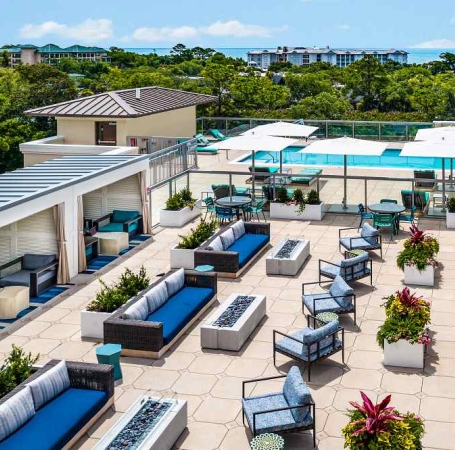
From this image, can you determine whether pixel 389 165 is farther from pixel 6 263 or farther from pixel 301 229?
pixel 6 263

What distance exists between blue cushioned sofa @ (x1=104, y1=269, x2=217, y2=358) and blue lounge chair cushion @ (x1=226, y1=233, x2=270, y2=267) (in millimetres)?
2450

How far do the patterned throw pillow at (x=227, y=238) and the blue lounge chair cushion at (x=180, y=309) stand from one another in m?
3.07

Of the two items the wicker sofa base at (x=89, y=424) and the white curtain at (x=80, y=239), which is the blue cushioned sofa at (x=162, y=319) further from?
the white curtain at (x=80, y=239)

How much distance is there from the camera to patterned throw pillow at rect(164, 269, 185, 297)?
49.3ft

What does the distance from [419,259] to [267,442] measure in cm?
828

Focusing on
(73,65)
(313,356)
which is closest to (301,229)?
(313,356)

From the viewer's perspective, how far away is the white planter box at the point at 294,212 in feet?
77.4

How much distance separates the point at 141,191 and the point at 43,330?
785cm

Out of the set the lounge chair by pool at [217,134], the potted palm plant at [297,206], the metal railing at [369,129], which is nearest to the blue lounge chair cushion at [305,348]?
the potted palm plant at [297,206]

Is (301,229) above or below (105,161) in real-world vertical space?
below

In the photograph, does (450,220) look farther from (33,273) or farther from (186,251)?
(33,273)

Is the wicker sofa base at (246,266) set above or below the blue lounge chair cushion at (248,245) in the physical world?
below

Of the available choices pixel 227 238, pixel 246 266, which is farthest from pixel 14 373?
pixel 227 238

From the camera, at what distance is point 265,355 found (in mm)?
13289
